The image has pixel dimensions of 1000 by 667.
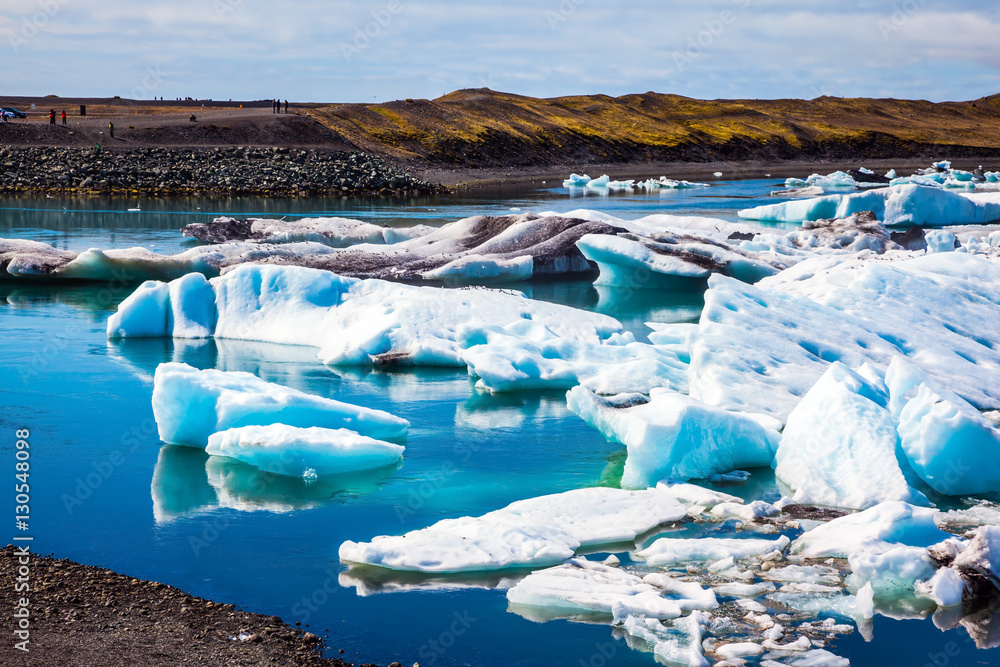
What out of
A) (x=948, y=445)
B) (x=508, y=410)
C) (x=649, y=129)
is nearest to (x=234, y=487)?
(x=508, y=410)

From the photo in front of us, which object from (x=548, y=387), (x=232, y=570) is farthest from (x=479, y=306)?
(x=232, y=570)

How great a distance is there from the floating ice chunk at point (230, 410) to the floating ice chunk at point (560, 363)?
224 cm

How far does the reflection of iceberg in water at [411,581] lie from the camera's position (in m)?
5.63

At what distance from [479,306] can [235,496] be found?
5974 millimetres

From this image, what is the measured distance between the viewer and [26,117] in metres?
44.9

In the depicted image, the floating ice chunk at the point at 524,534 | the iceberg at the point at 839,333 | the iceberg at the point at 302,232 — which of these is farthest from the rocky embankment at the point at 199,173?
the floating ice chunk at the point at 524,534

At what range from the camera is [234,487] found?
7387 millimetres

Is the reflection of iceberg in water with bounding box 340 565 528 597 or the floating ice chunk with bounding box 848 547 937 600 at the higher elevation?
the floating ice chunk with bounding box 848 547 937 600

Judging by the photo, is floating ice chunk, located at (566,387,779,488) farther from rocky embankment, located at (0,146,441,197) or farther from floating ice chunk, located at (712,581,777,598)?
rocky embankment, located at (0,146,441,197)

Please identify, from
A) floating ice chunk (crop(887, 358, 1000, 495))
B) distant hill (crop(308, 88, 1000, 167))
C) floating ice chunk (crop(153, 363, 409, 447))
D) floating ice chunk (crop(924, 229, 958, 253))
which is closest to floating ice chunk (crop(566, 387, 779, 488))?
floating ice chunk (crop(887, 358, 1000, 495))

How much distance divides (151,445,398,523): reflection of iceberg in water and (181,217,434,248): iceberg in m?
15.0

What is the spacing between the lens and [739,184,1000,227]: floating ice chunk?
84.0 ft

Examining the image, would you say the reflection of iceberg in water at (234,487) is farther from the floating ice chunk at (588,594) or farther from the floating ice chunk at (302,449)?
the floating ice chunk at (588,594)

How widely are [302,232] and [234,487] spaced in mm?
16097
